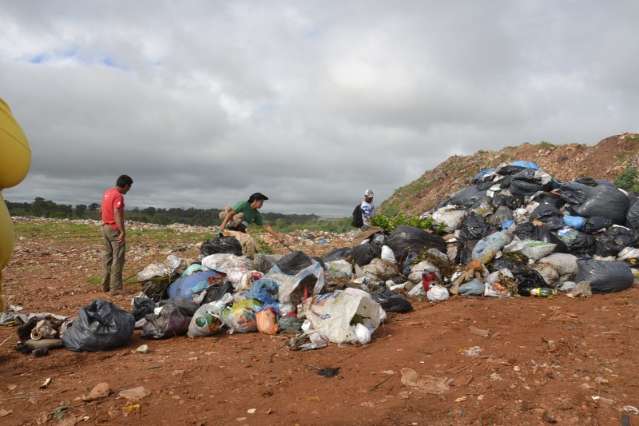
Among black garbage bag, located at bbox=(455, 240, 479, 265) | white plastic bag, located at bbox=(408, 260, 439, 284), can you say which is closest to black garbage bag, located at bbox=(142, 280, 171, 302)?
white plastic bag, located at bbox=(408, 260, 439, 284)

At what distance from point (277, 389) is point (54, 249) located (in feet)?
33.6

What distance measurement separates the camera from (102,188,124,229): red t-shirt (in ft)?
18.5

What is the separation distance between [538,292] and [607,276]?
2.57 ft

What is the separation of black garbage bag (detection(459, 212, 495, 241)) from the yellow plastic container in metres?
5.72

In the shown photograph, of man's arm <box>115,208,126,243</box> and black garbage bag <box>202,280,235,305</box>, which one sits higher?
man's arm <box>115,208,126,243</box>

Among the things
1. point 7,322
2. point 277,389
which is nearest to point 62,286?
point 7,322

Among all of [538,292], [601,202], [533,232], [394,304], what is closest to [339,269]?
[394,304]

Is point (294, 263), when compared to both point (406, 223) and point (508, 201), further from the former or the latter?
point (508, 201)

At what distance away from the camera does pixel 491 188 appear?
25.2 feet

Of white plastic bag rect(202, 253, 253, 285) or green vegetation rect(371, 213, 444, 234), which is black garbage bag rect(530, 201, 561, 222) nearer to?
green vegetation rect(371, 213, 444, 234)

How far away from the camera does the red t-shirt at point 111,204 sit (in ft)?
18.5

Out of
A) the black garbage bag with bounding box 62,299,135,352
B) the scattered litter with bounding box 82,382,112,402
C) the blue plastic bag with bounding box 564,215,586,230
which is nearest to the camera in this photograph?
the scattered litter with bounding box 82,382,112,402

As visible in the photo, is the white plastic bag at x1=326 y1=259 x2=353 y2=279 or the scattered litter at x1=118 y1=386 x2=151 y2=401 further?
the white plastic bag at x1=326 y1=259 x2=353 y2=279

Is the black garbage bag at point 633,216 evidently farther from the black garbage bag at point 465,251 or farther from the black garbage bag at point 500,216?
the black garbage bag at point 465,251
